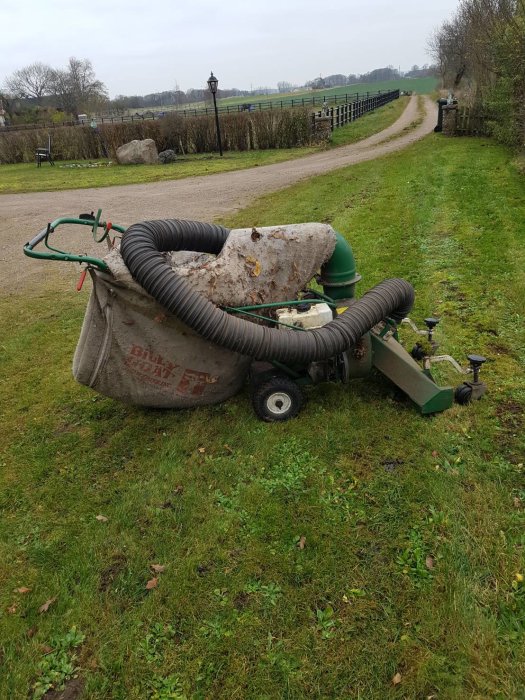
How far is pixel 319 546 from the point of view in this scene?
10.5 feet

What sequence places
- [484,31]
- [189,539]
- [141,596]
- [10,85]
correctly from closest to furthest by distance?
[141,596]
[189,539]
[484,31]
[10,85]

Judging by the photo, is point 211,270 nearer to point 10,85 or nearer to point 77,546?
point 77,546

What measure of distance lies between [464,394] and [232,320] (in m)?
2.08

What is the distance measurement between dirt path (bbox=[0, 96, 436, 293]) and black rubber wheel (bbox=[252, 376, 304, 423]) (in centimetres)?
584

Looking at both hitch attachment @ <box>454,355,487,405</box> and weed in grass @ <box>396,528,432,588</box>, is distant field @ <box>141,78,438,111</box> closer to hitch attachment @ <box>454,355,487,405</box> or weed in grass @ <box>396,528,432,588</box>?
hitch attachment @ <box>454,355,487,405</box>

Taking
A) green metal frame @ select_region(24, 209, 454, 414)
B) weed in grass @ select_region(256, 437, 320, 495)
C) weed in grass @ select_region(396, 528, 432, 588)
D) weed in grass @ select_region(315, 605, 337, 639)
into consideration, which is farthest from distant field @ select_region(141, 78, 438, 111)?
weed in grass @ select_region(315, 605, 337, 639)

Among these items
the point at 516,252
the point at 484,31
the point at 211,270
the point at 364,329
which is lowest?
the point at 516,252

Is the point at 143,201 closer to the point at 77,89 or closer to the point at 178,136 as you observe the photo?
the point at 178,136

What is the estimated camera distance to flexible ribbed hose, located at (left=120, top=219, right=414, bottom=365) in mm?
3660

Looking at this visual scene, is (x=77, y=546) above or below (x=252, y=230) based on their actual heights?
below

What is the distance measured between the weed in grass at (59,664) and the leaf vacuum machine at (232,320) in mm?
1834

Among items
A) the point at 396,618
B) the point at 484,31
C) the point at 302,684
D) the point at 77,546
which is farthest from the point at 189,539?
the point at 484,31

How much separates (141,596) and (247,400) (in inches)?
80.1

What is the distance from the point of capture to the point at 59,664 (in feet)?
8.81
